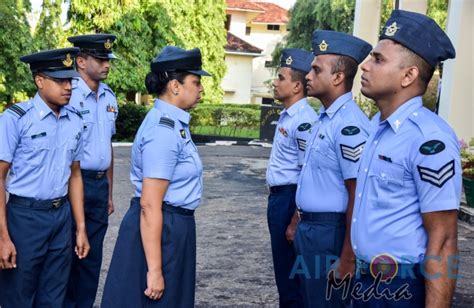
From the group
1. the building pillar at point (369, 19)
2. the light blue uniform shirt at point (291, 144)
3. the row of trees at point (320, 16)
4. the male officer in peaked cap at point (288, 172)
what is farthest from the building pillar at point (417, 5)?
the row of trees at point (320, 16)

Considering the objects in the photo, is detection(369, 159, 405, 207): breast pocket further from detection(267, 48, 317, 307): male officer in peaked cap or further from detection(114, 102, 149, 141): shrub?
detection(114, 102, 149, 141): shrub

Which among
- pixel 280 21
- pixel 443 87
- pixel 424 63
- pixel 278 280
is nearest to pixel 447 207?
pixel 424 63

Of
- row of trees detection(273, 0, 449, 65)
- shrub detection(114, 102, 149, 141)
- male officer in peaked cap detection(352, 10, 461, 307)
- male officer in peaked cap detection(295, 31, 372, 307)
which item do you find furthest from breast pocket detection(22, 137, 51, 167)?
row of trees detection(273, 0, 449, 65)

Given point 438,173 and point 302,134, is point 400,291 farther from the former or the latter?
point 302,134

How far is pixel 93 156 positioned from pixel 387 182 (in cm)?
281

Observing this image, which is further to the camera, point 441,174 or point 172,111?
point 172,111

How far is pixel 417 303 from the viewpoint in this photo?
2596 mm

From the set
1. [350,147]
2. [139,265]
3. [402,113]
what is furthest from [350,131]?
[139,265]

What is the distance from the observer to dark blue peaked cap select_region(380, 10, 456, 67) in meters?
2.64

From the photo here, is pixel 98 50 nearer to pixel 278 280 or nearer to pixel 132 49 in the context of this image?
pixel 278 280

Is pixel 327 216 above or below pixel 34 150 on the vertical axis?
below

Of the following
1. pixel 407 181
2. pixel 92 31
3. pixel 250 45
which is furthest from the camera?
pixel 250 45

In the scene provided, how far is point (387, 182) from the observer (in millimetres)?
2613

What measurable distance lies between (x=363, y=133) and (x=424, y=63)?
943mm
